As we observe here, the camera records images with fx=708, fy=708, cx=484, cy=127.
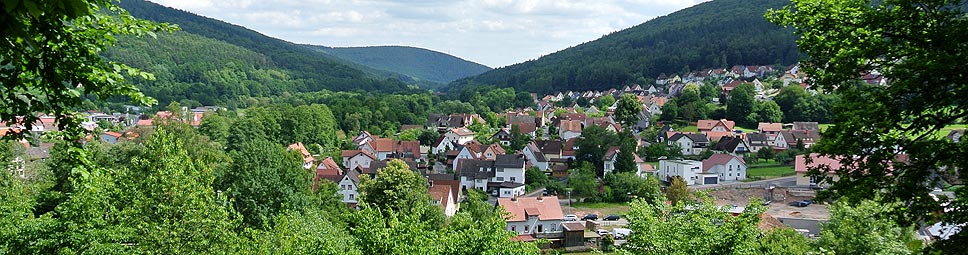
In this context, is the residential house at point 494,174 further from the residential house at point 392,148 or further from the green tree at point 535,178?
the residential house at point 392,148

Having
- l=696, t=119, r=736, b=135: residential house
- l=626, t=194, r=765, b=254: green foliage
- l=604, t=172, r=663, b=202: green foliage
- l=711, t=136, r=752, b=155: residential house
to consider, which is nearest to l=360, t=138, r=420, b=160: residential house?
l=604, t=172, r=663, b=202: green foliage

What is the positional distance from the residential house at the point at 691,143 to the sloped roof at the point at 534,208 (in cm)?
→ 2675

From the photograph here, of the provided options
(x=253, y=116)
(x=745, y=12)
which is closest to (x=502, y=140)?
(x=253, y=116)

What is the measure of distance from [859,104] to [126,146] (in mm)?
29337

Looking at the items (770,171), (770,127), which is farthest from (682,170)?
(770,127)

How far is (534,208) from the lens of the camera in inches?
1421

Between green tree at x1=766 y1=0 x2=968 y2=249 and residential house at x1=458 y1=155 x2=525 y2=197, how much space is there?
41.8m

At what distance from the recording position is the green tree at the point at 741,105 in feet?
234

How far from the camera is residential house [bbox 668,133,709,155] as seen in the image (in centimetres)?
6015

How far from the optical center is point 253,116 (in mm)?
58156

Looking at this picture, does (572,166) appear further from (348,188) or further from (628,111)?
(628,111)

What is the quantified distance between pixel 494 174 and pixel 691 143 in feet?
67.2

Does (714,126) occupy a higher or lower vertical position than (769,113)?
lower

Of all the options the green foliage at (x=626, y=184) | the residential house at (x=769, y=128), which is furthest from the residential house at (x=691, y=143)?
the green foliage at (x=626, y=184)
